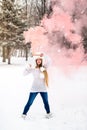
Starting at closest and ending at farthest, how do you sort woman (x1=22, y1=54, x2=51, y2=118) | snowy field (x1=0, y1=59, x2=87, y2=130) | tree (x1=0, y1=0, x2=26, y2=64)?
Answer: snowy field (x1=0, y1=59, x2=87, y2=130) < woman (x1=22, y1=54, x2=51, y2=118) < tree (x1=0, y1=0, x2=26, y2=64)

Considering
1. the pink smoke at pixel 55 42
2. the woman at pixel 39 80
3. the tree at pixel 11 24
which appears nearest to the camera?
the woman at pixel 39 80

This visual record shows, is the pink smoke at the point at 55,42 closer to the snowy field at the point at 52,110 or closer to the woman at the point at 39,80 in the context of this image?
the snowy field at the point at 52,110

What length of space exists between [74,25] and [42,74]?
1503cm

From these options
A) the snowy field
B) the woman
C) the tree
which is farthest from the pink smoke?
the woman

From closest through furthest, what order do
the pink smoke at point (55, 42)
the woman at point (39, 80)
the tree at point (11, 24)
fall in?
the woman at point (39, 80) → the pink smoke at point (55, 42) → the tree at point (11, 24)

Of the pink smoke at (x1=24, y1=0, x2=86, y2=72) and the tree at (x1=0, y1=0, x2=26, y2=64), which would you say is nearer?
the pink smoke at (x1=24, y1=0, x2=86, y2=72)

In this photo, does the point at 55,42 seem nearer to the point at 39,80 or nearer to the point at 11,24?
the point at 11,24

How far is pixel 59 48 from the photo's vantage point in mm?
28172

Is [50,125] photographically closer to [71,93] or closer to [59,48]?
[71,93]

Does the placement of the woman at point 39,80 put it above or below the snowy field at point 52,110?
above

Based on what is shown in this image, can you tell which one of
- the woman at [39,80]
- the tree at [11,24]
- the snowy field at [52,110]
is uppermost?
the tree at [11,24]

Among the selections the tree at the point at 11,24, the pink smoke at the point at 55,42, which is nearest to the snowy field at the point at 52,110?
the pink smoke at the point at 55,42

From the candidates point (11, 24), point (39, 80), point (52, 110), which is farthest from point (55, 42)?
point (39, 80)

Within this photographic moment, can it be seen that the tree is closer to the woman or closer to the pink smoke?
the pink smoke
